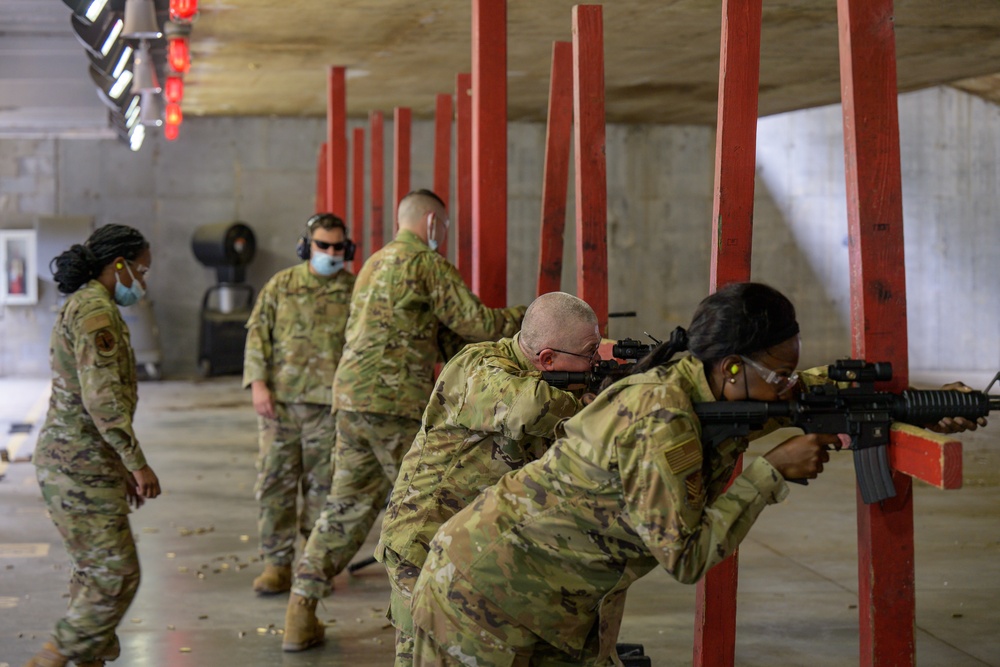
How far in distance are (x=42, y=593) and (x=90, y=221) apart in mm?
11033

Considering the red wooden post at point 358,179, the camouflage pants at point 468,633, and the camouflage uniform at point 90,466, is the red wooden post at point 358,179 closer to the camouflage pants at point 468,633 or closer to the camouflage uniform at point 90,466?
the camouflage uniform at point 90,466

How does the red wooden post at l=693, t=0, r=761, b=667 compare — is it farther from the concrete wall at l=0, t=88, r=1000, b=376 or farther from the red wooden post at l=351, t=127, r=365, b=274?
the concrete wall at l=0, t=88, r=1000, b=376

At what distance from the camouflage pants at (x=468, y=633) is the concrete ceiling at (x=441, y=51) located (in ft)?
19.6

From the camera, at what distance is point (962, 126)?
1788 cm

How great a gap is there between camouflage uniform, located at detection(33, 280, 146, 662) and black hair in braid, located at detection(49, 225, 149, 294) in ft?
0.46

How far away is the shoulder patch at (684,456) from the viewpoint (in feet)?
7.42

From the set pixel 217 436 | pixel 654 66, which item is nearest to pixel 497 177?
pixel 654 66

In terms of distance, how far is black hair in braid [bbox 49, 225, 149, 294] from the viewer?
4.47 meters

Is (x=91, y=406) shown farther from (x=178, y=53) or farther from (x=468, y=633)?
(x=178, y=53)

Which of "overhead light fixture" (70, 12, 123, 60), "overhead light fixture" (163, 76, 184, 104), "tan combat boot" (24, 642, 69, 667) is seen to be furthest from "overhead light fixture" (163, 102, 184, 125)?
"tan combat boot" (24, 642, 69, 667)

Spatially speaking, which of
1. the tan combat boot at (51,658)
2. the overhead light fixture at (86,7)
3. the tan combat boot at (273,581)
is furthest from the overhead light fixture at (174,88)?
the tan combat boot at (51,658)

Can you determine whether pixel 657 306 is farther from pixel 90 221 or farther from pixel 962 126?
pixel 90 221

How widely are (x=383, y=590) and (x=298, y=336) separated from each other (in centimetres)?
142

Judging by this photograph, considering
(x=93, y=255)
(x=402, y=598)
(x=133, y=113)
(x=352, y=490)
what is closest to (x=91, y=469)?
(x=93, y=255)
